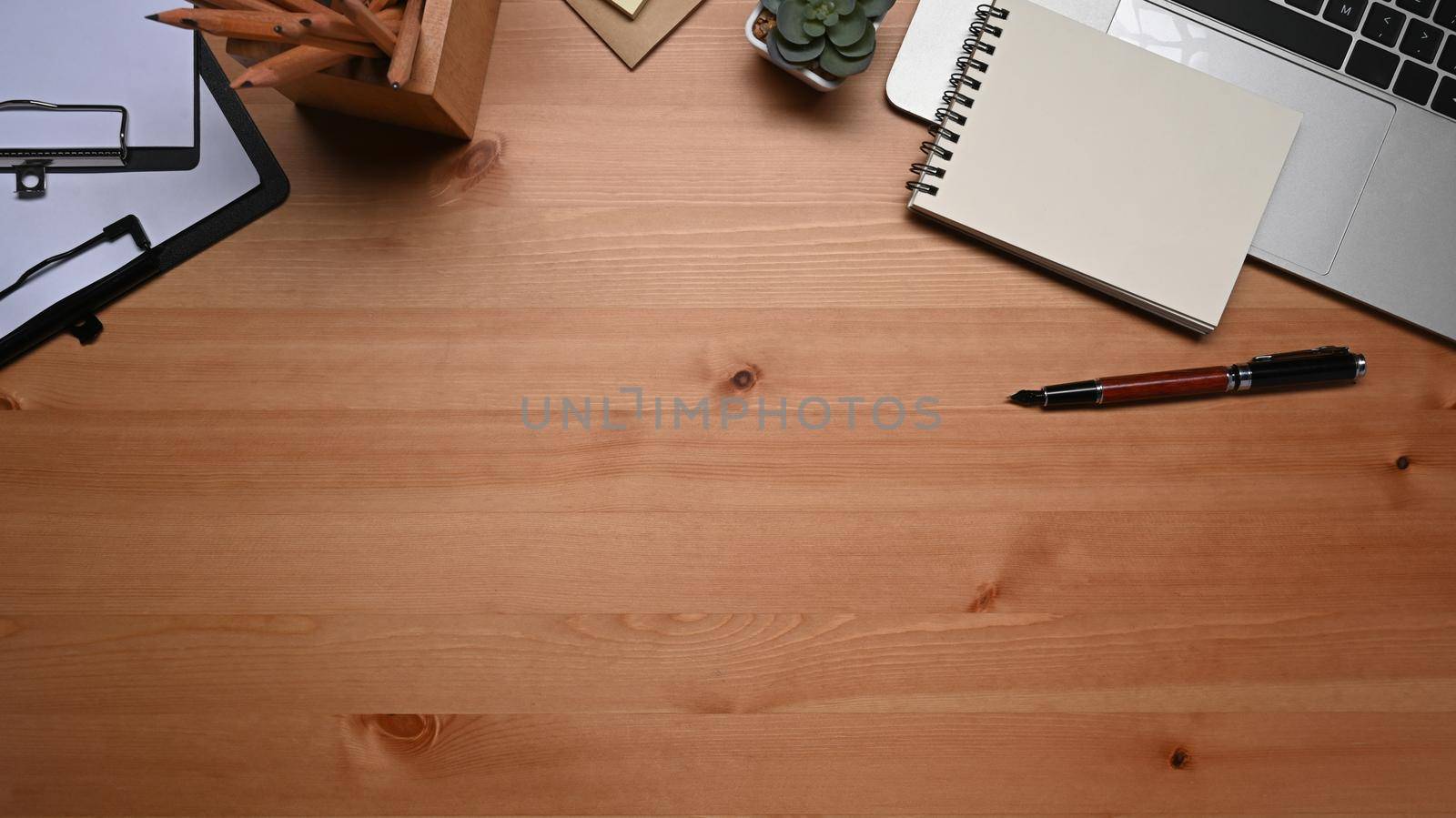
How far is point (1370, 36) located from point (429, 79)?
2.07 ft

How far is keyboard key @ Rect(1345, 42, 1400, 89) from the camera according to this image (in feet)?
1.97

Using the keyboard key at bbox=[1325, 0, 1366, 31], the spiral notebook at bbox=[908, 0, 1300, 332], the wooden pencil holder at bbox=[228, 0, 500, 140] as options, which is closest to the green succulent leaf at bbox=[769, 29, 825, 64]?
the spiral notebook at bbox=[908, 0, 1300, 332]

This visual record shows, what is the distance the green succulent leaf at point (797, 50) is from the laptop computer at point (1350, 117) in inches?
4.3

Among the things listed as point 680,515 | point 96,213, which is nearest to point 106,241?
point 96,213

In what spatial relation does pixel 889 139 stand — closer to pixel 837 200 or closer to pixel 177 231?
pixel 837 200

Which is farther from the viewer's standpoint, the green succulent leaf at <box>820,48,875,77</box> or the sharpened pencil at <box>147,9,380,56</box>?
the green succulent leaf at <box>820,48,875,77</box>

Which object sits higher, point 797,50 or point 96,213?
point 797,50

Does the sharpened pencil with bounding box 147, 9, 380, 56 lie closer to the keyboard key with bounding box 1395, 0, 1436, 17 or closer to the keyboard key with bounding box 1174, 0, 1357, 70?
the keyboard key with bounding box 1174, 0, 1357, 70

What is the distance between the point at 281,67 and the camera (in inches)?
19.1

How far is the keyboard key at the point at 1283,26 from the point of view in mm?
600

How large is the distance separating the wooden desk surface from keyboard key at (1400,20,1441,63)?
173 millimetres

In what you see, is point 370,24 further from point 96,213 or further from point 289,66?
point 96,213

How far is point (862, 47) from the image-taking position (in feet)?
1.90

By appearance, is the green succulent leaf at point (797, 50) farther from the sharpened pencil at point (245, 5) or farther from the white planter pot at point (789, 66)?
the sharpened pencil at point (245, 5)
